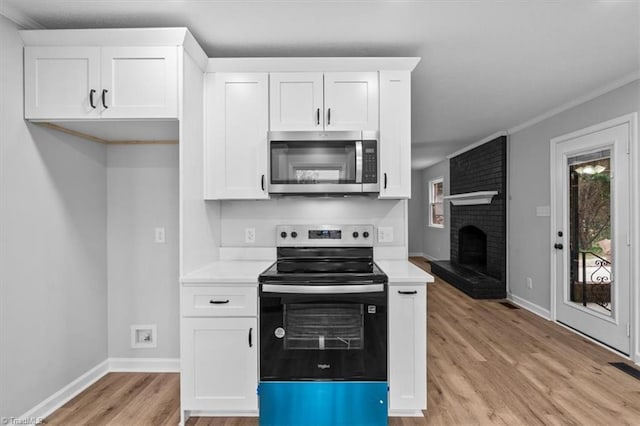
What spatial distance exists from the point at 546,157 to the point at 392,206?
256 cm

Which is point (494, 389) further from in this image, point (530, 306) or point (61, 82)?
point (61, 82)

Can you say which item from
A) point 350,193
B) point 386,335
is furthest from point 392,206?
point 386,335

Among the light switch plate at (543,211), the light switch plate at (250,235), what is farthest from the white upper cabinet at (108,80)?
the light switch plate at (543,211)

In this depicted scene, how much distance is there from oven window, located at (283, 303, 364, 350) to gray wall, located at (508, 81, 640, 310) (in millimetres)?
3124

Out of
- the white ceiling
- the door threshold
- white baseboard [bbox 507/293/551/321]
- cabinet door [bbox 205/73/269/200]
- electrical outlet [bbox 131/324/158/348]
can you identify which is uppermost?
the white ceiling

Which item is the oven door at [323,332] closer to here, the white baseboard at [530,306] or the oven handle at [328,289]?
the oven handle at [328,289]

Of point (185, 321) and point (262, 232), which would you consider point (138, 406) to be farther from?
point (262, 232)

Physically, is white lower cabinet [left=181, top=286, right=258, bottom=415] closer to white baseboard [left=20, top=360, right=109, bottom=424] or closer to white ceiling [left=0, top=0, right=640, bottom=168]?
white baseboard [left=20, top=360, right=109, bottom=424]

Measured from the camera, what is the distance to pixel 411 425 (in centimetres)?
201

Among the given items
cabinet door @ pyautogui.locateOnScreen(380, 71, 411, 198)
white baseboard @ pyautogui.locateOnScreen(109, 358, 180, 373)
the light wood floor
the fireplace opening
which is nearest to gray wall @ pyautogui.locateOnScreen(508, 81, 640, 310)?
the light wood floor

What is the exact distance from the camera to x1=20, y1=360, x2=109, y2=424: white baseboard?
2012mm

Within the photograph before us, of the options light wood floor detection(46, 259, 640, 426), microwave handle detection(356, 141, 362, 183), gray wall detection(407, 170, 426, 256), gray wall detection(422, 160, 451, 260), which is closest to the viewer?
light wood floor detection(46, 259, 640, 426)

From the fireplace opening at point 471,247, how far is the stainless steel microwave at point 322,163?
4588 mm

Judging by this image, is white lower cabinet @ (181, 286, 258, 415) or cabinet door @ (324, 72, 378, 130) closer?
white lower cabinet @ (181, 286, 258, 415)
